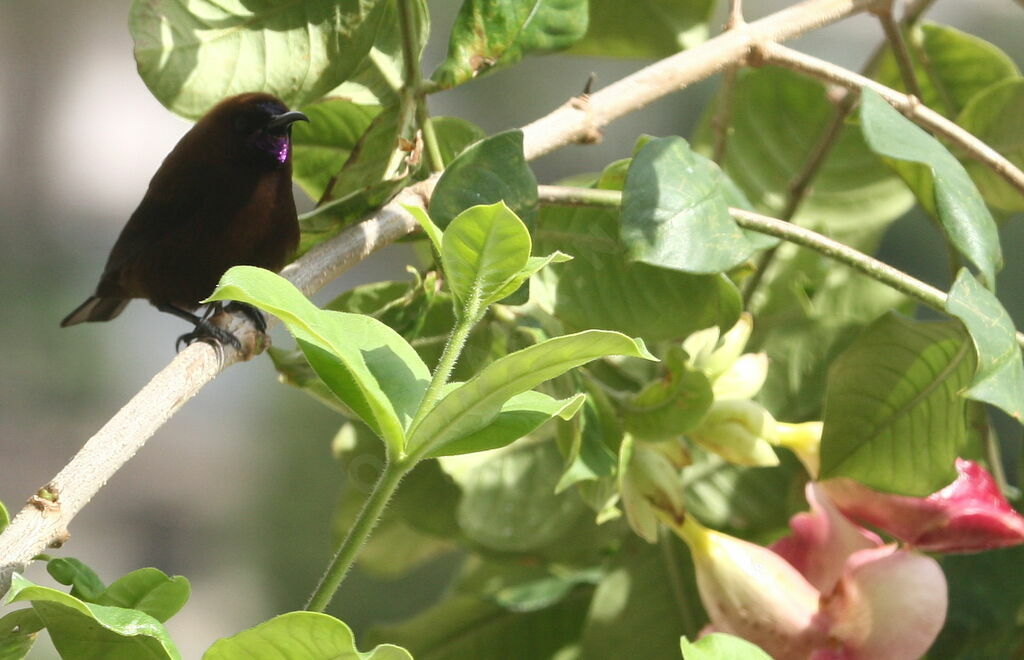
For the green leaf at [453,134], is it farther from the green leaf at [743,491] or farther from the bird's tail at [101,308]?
the bird's tail at [101,308]

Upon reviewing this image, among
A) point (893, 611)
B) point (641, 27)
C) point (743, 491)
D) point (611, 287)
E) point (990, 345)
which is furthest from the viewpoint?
point (641, 27)

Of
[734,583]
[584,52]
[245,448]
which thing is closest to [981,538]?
[734,583]

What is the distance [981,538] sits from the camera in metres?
0.60

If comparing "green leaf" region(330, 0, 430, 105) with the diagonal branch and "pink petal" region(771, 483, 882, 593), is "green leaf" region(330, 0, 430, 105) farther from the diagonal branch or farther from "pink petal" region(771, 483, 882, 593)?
"pink petal" region(771, 483, 882, 593)

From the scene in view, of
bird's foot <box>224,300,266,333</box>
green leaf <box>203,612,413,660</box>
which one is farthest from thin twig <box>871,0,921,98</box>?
green leaf <box>203,612,413,660</box>

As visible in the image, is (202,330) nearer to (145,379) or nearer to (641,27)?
(641,27)

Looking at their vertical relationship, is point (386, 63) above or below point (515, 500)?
above

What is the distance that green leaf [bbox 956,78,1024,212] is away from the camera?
0.76 metres

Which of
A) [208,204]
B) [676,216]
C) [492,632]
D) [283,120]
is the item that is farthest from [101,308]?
[676,216]

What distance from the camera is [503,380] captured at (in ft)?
1.14

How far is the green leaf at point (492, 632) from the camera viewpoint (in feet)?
2.70

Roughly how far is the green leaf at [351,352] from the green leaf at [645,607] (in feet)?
1.35

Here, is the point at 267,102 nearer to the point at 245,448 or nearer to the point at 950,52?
the point at 950,52

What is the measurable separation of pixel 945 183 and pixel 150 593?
402 millimetres
